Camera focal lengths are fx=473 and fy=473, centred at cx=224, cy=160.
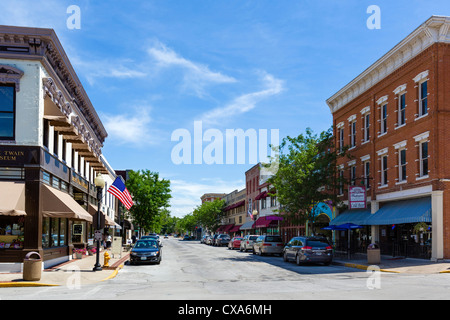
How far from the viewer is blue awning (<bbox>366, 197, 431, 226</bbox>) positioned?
25867mm

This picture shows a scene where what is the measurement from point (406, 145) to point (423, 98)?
3.12m

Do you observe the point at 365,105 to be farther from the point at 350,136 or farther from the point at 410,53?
the point at 410,53

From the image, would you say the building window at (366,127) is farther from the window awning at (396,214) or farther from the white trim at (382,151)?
the window awning at (396,214)

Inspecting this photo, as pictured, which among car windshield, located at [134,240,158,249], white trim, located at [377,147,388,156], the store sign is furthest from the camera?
white trim, located at [377,147,388,156]

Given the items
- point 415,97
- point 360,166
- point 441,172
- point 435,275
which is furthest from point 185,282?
point 360,166

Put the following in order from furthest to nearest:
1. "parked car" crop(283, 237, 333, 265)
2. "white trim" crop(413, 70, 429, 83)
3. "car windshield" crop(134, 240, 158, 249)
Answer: "car windshield" crop(134, 240, 158, 249)
"white trim" crop(413, 70, 429, 83)
"parked car" crop(283, 237, 333, 265)

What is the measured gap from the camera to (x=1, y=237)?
20812 millimetres

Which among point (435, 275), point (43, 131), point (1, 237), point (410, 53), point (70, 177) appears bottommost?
point (435, 275)

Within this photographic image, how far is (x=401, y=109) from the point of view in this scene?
30.3 metres

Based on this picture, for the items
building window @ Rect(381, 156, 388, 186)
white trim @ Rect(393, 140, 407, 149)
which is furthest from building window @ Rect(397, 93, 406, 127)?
building window @ Rect(381, 156, 388, 186)

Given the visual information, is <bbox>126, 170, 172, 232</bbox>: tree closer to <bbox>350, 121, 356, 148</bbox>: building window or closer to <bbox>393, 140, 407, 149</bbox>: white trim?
<bbox>350, 121, 356, 148</bbox>: building window

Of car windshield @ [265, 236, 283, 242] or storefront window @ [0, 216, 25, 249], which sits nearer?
storefront window @ [0, 216, 25, 249]

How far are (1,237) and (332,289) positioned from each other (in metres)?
14.6

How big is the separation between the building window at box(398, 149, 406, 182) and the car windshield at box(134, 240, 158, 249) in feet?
52.0
